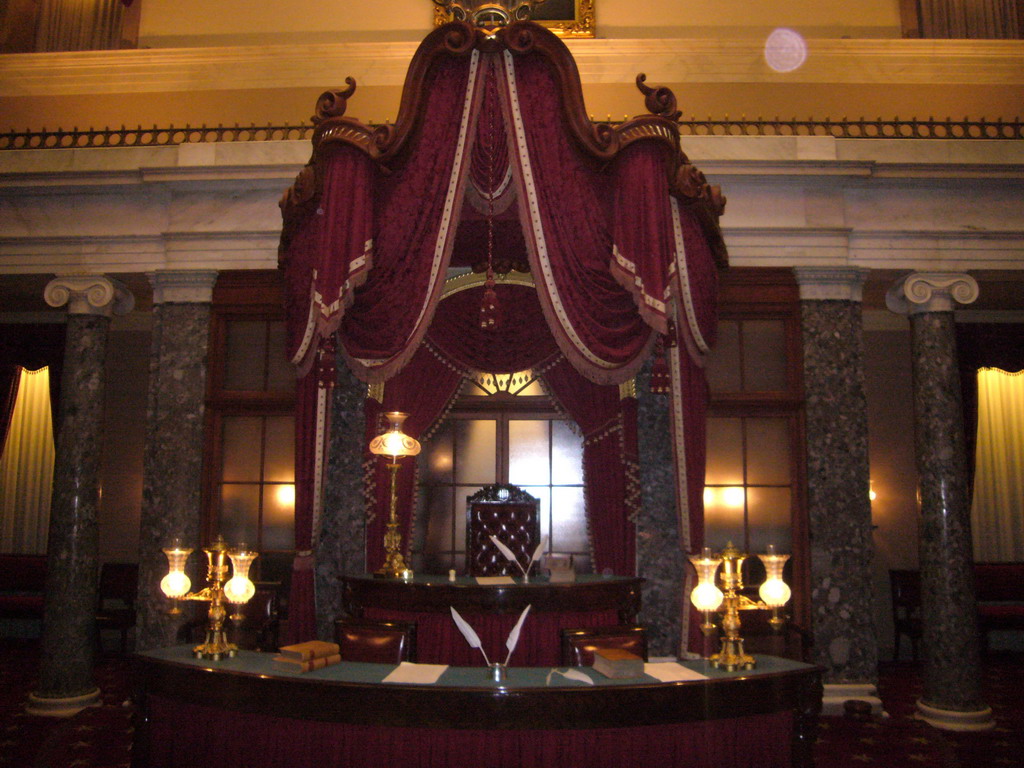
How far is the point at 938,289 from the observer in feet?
20.3

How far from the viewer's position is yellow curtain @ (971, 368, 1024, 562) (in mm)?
8719

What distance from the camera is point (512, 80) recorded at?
436 centimetres

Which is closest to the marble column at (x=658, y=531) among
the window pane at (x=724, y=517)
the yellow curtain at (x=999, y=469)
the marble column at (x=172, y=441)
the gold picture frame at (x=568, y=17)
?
the window pane at (x=724, y=517)

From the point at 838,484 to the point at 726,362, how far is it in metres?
1.23

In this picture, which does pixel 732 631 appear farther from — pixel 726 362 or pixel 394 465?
pixel 726 362

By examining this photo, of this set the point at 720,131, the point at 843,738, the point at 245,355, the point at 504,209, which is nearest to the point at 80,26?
the point at 245,355

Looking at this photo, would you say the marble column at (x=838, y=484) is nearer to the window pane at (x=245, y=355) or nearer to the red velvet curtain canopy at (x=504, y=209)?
the red velvet curtain canopy at (x=504, y=209)

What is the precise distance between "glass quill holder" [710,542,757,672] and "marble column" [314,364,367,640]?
11.5 feet

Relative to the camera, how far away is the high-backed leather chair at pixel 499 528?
6379 millimetres

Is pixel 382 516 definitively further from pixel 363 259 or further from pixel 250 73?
pixel 250 73

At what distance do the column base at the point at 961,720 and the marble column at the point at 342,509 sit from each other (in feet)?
13.9

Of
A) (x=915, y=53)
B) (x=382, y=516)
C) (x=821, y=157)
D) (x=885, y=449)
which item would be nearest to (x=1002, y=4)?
(x=915, y=53)

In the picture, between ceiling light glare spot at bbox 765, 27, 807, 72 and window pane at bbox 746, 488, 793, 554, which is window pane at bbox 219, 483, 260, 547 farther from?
ceiling light glare spot at bbox 765, 27, 807, 72

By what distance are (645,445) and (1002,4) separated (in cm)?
509
